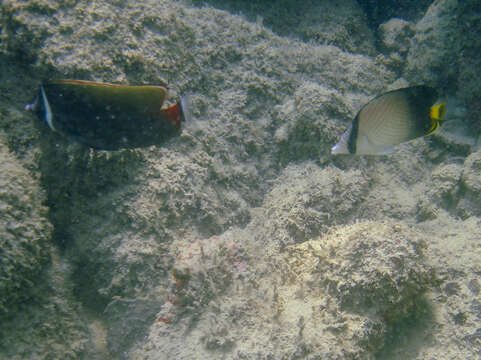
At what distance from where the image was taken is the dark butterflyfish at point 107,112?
1.87 m

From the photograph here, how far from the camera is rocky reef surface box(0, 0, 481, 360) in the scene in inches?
74.5

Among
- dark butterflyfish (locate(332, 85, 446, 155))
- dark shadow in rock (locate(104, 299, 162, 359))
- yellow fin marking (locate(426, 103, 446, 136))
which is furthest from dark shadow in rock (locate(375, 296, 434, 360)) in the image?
dark shadow in rock (locate(104, 299, 162, 359))

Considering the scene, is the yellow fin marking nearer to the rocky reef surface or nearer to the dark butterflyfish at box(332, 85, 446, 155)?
the dark butterflyfish at box(332, 85, 446, 155)

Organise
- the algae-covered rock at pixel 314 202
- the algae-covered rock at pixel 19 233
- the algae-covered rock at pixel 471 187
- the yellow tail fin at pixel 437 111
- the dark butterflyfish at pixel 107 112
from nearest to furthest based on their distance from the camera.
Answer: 1. the dark butterflyfish at pixel 107 112
2. the algae-covered rock at pixel 19 233
3. the yellow tail fin at pixel 437 111
4. the algae-covered rock at pixel 314 202
5. the algae-covered rock at pixel 471 187

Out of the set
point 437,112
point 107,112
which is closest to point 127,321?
point 107,112

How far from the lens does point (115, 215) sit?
2.38 m

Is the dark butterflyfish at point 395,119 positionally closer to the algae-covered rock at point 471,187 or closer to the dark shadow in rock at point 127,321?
the algae-covered rock at point 471,187

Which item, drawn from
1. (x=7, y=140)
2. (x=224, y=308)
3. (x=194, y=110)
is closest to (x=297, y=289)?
(x=224, y=308)

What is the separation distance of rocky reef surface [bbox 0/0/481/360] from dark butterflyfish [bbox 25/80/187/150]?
0.38 meters

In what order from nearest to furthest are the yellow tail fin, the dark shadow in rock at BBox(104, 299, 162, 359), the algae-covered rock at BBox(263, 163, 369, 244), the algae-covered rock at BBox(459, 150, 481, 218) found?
the yellow tail fin
the dark shadow in rock at BBox(104, 299, 162, 359)
the algae-covered rock at BBox(263, 163, 369, 244)
the algae-covered rock at BBox(459, 150, 481, 218)

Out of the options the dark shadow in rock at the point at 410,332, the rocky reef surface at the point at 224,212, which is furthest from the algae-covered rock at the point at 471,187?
the dark shadow in rock at the point at 410,332

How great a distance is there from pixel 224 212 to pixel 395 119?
66.5 inches

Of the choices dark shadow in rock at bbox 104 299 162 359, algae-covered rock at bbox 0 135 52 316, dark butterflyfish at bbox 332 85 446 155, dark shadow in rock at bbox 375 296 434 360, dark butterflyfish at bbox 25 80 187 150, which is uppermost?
dark butterflyfish at bbox 332 85 446 155

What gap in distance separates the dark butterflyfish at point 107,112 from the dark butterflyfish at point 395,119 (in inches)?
51.8
